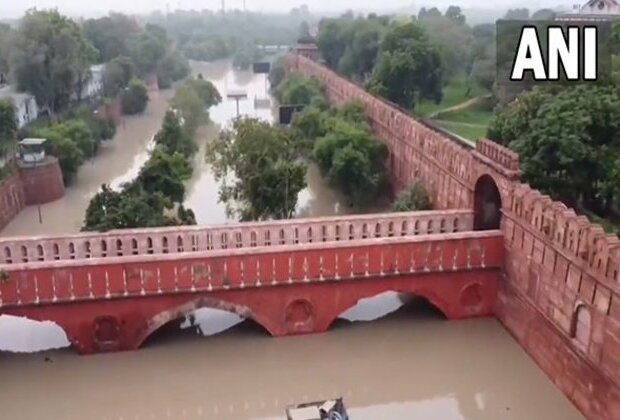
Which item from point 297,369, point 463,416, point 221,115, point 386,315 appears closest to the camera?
point 463,416

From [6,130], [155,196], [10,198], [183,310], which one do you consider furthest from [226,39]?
[183,310]

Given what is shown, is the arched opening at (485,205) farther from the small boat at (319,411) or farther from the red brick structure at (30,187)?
the red brick structure at (30,187)

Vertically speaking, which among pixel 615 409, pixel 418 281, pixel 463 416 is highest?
pixel 418 281

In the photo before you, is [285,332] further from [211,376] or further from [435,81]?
[435,81]

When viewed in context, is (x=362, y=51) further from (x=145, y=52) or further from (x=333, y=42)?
(x=145, y=52)

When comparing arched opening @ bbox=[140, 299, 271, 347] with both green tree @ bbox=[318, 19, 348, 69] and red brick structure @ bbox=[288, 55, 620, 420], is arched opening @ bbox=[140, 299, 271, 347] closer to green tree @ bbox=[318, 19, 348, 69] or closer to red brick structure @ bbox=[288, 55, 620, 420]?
red brick structure @ bbox=[288, 55, 620, 420]

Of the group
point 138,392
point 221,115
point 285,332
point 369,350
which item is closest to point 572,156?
point 369,350

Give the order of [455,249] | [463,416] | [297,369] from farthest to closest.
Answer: [455,249] → [297,369] → [463,416]
